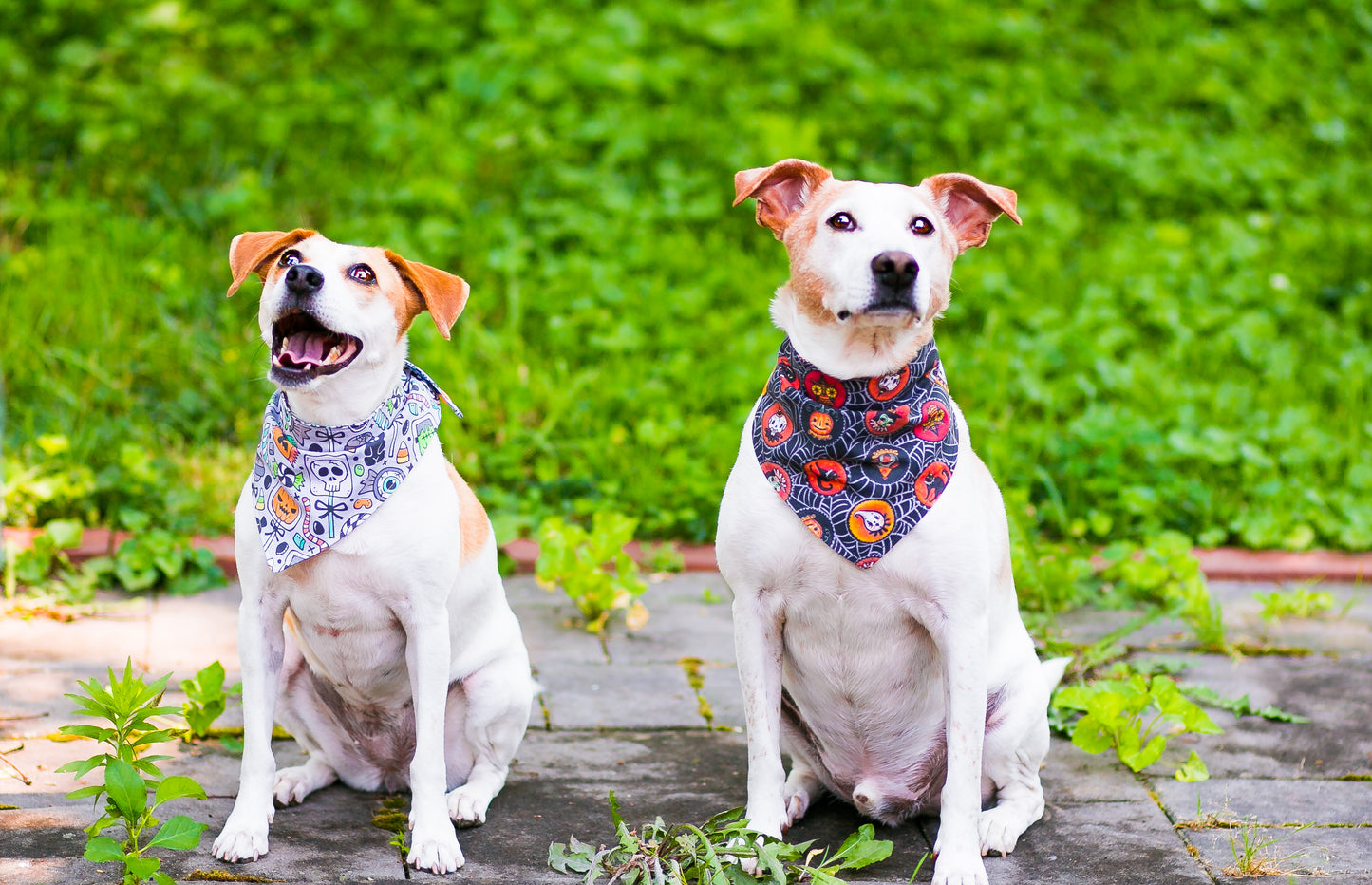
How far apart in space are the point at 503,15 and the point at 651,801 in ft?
22.7

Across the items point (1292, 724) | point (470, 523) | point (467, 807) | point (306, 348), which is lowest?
point (1292, 724)

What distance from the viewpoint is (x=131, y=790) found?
2932mm

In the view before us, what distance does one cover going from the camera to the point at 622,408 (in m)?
6.57

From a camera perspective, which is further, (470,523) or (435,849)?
(470,523)

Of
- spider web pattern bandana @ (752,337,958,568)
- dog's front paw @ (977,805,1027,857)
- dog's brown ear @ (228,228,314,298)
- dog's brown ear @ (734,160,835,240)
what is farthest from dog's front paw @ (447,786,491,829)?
dog's brown ear @ (734,160,835,240)

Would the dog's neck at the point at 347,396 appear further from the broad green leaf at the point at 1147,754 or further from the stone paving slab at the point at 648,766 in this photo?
the broad green leaf at the point at 1147,754

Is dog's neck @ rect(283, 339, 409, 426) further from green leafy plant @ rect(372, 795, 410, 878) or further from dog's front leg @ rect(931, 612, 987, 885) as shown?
dog's front leg @ rect(931, 612, 987, 885)

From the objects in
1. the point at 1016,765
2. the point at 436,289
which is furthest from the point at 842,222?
the point at 1016,765

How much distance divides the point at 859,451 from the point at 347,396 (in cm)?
128

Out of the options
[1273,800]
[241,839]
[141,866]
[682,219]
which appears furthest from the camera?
[682,219]

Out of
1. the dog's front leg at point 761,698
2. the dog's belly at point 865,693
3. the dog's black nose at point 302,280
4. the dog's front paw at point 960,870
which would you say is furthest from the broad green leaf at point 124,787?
the dog's front paw at point 960,870

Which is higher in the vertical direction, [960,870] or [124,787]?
[124,787]

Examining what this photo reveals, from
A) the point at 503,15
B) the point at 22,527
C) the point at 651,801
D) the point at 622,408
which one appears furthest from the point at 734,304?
the point at 651,801

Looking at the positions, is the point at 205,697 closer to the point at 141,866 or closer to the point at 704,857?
the point at 141,866
